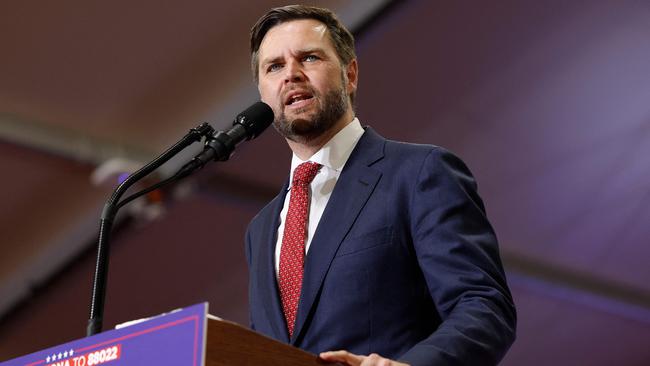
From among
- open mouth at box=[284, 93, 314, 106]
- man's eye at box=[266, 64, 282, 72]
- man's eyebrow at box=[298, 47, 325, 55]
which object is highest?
man's eyebrow at box=[298, 47, 325, 55]

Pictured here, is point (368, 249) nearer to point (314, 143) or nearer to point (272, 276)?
point (272, 276)

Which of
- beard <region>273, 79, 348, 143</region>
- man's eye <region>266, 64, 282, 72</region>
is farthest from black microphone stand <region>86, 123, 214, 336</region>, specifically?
man's eye <region>266, 64, 282, 72</region>

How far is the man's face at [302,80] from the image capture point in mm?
2203

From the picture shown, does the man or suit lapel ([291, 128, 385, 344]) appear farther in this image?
suit lapel ([291, 128, 385, 344])

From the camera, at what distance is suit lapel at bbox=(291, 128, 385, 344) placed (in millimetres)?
1925

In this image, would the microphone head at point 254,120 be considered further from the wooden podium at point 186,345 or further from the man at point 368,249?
the wooden podium at point 186,345

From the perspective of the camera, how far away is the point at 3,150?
4.87 m

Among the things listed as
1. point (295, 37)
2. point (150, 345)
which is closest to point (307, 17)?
point (295, 37)

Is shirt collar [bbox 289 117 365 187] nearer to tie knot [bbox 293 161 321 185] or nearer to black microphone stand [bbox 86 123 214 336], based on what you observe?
tie knot [bbox 293 161 321 185]

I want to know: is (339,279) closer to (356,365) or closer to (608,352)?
(356,365)

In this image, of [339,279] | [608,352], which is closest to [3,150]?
[339,279]

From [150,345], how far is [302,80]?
96 cm

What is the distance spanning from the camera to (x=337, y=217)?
6.58 ft

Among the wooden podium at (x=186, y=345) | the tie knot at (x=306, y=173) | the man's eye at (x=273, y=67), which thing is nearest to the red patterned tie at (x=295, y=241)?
the tie knot at (x=306, y=173)
